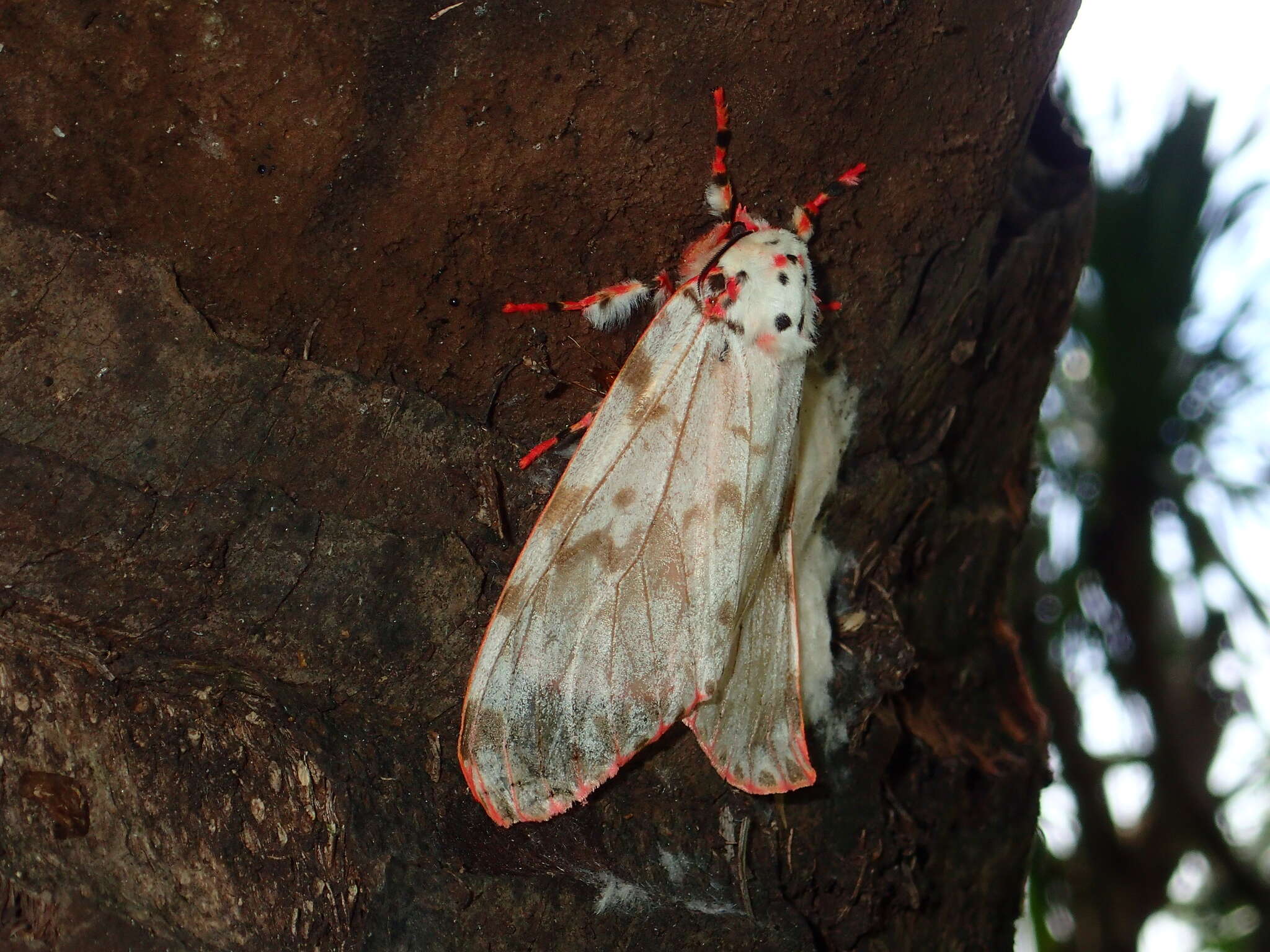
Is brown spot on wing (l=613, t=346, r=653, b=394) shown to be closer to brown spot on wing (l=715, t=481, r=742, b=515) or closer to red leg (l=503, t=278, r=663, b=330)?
red leg (l=503, t=278, r=663, b=330)

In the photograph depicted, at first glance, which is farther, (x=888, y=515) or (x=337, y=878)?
(x=888, y=515)

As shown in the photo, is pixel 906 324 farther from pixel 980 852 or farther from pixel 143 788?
pixel 143 788

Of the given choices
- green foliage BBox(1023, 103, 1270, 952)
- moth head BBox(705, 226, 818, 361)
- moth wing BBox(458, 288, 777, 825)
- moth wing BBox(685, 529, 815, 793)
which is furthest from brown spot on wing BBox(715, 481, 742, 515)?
green foliage BBox(1023, 103, 1270, 952)

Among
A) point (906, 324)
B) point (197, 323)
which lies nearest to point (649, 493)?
point (906, 324)

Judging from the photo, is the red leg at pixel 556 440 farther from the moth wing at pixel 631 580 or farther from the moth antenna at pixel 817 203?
the moth antenna at pixel 817 203

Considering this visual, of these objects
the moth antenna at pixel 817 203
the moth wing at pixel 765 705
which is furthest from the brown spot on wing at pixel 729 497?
the moth antenna at pixel 817 203

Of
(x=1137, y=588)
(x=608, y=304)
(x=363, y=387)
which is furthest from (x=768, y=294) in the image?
(x=1137, y=588)
